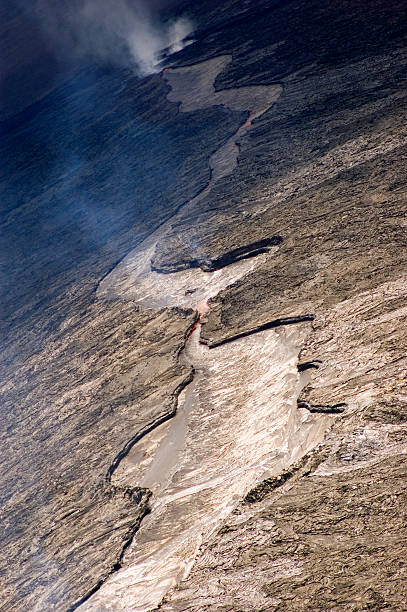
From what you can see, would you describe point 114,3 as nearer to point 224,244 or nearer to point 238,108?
point 238,108

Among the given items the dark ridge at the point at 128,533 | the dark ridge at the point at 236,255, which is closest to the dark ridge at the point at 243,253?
the dark ridge at the point at 236,255

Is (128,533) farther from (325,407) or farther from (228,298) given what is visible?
(228,298)

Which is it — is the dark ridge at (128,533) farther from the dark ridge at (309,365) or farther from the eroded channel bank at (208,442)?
the dark ridge at (309,365)

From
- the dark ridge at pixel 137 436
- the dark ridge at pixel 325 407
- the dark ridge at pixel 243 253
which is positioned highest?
the dark ridge at pixel 243 253

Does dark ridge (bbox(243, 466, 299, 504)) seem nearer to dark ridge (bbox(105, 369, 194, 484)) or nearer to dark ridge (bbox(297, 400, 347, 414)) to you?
dark ridge (bbox(297, 400, 347, 414))

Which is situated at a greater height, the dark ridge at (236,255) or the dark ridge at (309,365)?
the dark ridge at (236,255)

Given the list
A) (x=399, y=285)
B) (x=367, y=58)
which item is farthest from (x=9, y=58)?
(x=399, y=285)
